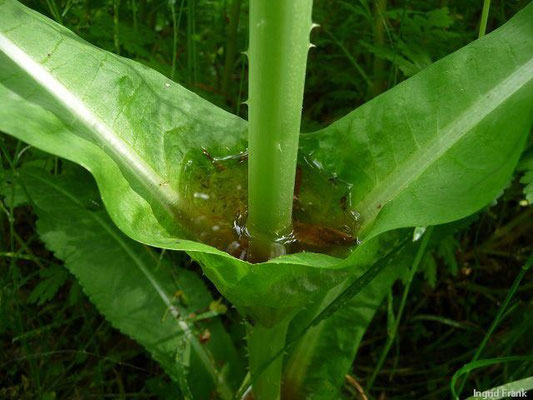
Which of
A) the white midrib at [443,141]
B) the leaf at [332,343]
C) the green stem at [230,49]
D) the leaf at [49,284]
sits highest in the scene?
the green stem at [230,49]

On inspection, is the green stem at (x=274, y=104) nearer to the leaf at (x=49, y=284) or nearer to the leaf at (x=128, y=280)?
the leaf at (x=128, y=280)

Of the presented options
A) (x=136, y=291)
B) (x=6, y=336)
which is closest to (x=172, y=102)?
(x=136, y=291)

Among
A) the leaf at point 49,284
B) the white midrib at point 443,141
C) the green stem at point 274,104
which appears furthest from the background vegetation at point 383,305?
the green stem at point 274,104

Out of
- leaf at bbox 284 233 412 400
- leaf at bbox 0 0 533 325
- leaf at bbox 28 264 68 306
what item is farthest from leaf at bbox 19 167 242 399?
leaf at bbox 0 0 533 325

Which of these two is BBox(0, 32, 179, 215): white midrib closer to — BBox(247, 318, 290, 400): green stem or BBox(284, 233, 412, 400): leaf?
BBox(247, 318, 290, 400): green stem

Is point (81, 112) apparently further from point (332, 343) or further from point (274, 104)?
point (332, 343)

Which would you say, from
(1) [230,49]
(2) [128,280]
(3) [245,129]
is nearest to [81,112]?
(3) [245,129]
